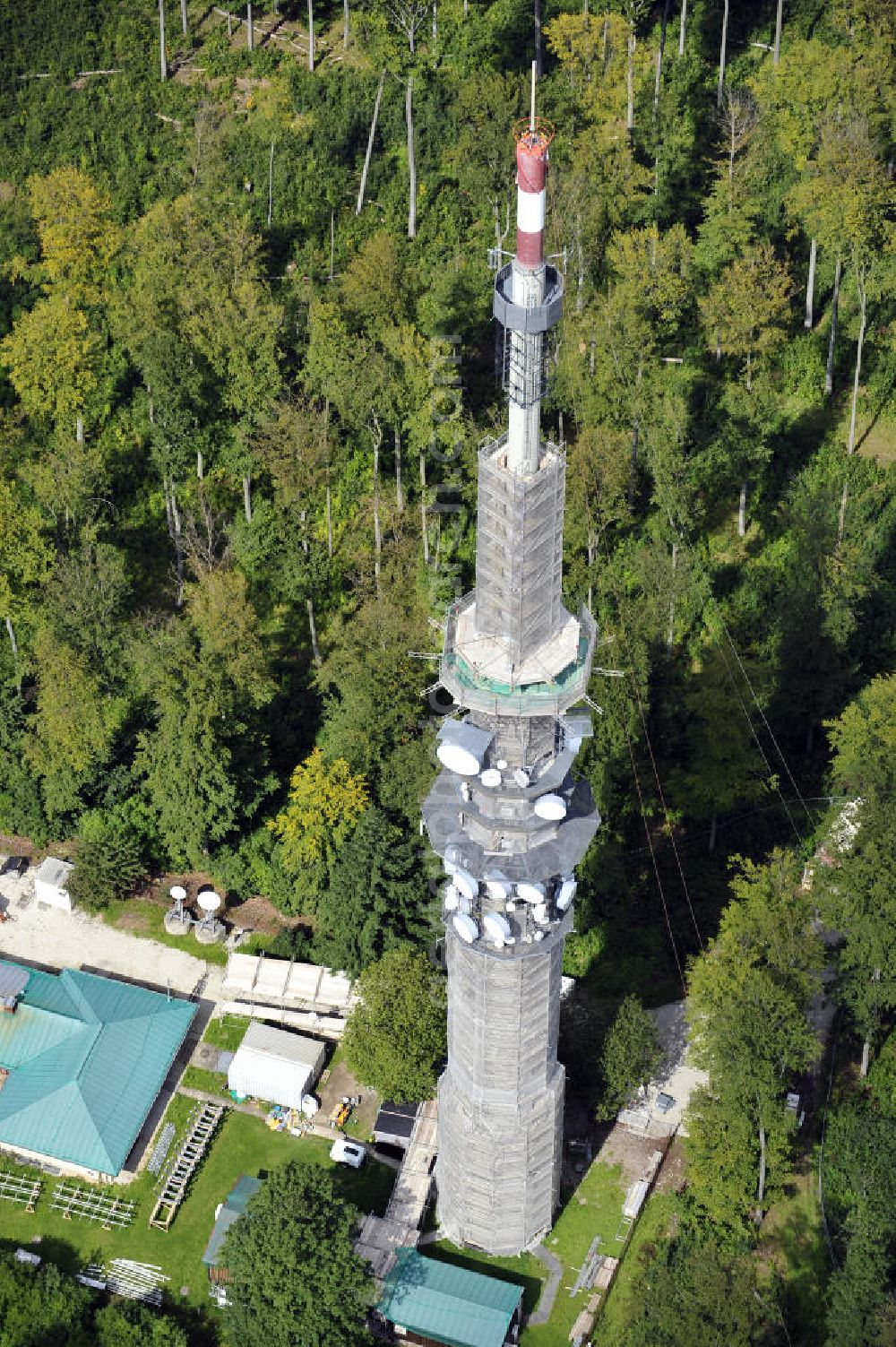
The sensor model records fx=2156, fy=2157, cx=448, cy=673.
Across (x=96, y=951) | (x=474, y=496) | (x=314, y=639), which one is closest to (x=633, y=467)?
(x=474, y=496)

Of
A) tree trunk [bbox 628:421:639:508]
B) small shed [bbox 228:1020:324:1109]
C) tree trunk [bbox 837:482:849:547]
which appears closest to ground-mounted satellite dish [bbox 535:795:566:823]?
small shed [bbox 228:1020:324:1109]

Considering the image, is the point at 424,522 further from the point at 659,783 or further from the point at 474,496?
the point at 659,783

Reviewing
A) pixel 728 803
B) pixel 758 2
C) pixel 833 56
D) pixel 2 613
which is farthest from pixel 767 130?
pixel 2 613

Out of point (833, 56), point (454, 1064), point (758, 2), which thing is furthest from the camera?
point (758, 2)

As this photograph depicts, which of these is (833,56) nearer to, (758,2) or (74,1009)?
(758,2)

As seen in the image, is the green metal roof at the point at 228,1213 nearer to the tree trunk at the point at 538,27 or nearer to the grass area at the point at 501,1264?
the grass area at the point at 501,1264

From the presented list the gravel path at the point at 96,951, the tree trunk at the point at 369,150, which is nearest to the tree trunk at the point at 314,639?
the gravel path at the point at 96,951
